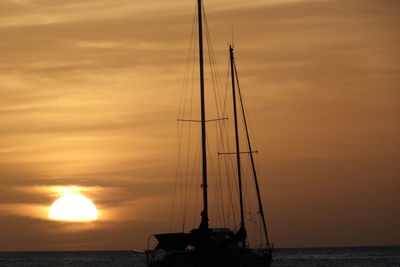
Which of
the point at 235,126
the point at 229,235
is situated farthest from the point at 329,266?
the point at 229,235

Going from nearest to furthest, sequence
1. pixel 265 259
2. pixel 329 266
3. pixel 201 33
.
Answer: pixel 201 33 → pixel 265 259 → pixel 329 266

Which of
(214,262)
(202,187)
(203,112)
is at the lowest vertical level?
(214,262)

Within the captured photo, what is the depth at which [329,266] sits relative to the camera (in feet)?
504

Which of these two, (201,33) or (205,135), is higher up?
(201,33)

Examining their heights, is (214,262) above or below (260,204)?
below

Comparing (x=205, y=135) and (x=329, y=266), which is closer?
(x=205, y=135)

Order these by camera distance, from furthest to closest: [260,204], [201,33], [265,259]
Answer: [260,204], [265,259], [201,33]

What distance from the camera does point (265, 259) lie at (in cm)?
7612

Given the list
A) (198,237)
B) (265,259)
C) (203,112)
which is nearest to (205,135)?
(203,112)

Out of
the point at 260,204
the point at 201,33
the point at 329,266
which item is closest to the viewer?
the point at 201,33

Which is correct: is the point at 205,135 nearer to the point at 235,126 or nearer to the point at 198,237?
the point at 198,237

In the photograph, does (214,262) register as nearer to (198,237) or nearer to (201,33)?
(198,237)

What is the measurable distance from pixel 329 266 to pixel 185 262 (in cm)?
9360

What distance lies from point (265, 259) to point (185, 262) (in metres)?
14.0
